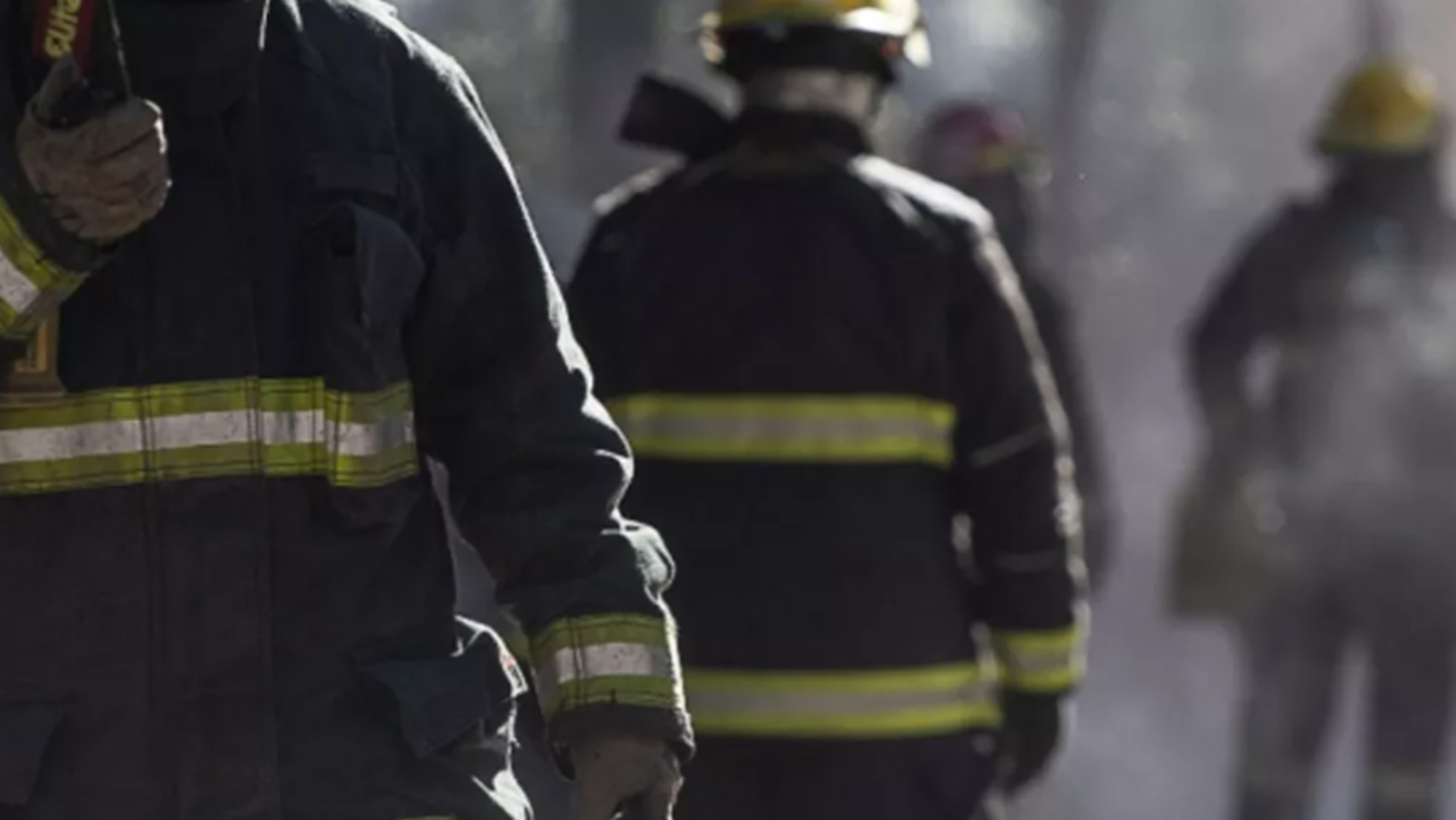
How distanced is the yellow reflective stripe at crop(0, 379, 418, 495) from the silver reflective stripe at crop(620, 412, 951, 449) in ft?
8.00

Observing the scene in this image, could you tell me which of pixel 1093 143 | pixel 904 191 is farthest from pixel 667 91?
pixel 1093 143

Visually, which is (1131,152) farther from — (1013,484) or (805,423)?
(805,423)

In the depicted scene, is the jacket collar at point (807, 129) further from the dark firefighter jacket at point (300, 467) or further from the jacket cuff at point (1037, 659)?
the dark firefighter jacket at point (300, 467)

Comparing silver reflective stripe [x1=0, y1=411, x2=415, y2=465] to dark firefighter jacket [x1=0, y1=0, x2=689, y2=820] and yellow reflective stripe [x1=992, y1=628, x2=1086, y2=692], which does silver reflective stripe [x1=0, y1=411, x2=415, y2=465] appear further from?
yellow reflective stripe [x1=992, y1=628, x2=1086, y2=692]

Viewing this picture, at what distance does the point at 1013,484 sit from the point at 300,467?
2.64m

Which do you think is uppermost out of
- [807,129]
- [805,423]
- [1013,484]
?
[807,129]

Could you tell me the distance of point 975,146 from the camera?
1030cm

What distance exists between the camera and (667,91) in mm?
6457

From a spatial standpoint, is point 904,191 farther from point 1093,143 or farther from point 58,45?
point 1093,143

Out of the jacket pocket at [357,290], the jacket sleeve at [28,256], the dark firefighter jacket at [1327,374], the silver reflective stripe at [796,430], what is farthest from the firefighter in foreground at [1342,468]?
the jacket sleeve at [28,256]

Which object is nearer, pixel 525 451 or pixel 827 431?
pixel 525 451

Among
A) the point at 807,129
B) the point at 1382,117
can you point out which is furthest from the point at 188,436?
the point at 1382,117

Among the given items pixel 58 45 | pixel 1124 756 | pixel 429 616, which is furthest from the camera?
pixel 1124 756

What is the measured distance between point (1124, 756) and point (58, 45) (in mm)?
13225
